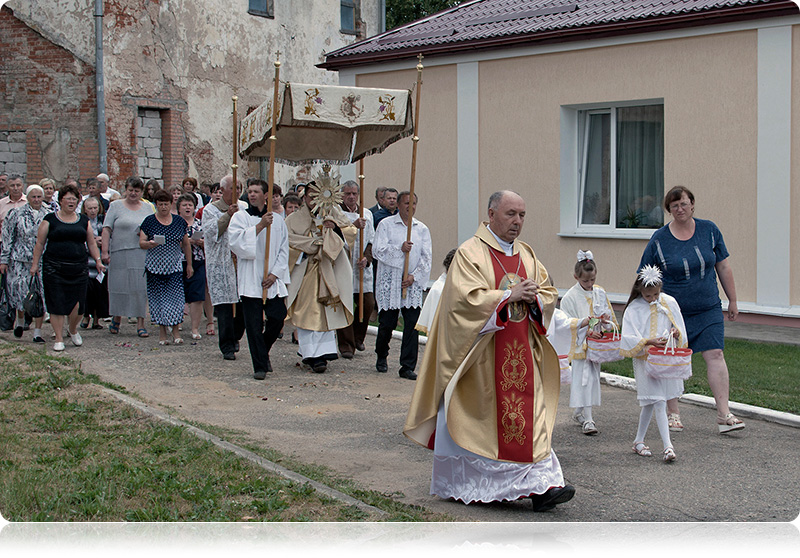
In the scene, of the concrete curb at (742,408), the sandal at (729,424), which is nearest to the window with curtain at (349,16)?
the concrete curb at (742,408)

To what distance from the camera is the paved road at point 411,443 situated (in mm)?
5535

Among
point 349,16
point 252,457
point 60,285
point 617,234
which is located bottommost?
point 252,457

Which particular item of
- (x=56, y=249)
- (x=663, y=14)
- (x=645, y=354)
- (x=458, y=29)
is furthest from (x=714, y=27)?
(x=56, y=249)

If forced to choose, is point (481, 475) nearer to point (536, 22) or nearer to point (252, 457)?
point (252, 457)

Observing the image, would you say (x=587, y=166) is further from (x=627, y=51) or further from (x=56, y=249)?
(x=56, y=249)

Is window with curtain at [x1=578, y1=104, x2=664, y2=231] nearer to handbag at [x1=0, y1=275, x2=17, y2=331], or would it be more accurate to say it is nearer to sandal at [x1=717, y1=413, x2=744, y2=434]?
sandal at [x1=717, y1=413, x2=744, y2=434]

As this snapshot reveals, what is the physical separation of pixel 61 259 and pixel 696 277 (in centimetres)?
Answer: 685

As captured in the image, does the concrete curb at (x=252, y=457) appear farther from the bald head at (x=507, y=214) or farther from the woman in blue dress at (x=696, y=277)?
the woman in blue dress at (x=696, y=277)

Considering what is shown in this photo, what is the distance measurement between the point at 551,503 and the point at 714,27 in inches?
326

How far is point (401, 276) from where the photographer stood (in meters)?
9.96

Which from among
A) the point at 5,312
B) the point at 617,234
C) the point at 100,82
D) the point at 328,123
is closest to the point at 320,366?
the point at 328,123

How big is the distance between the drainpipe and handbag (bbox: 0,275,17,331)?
7.61 metres

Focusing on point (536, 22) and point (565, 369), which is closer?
point (565, 369)

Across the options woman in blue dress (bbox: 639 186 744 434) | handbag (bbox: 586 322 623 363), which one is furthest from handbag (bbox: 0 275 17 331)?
woman in blue dress (bbox: 639 186 744 434)
